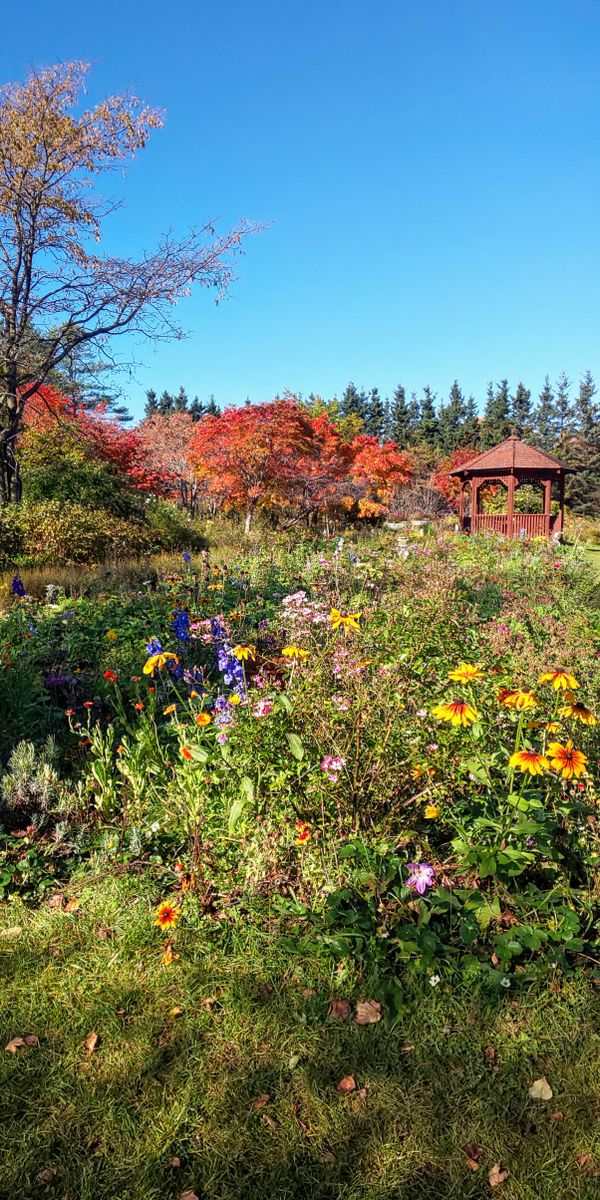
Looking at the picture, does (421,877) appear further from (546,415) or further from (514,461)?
(546,415)

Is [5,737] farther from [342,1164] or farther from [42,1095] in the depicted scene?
[342,1164]

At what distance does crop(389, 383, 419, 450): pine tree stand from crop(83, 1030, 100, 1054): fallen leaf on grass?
4433 cm

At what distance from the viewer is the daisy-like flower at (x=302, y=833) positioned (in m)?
2.11

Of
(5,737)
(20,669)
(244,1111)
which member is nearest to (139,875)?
(244,1111)

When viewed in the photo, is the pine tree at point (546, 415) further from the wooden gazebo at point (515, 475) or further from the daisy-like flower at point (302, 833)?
the daisy-like flower at point (302, 833)

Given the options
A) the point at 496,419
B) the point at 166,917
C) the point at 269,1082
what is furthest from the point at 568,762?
the point at 496,419

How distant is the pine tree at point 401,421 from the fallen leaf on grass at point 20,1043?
1746 inches

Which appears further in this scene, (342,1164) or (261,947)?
(261,947)

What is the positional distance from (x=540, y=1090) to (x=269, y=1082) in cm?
65

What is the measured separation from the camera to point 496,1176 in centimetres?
141

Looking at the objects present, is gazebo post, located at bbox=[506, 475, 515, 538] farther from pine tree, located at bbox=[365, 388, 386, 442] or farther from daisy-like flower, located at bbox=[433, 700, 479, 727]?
pine tree, located at bbox=[365, 388, 386, 442]

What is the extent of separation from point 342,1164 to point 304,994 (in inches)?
16.9

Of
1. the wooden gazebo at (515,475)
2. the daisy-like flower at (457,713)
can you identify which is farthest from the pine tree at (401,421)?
the daisy-like flower at (457,713)

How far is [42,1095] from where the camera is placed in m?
1.61
